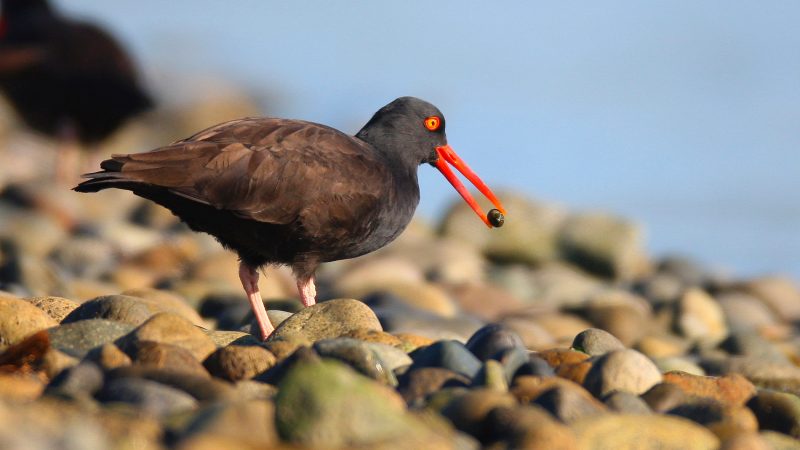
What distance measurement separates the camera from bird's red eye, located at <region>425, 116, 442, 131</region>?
22.5 feet

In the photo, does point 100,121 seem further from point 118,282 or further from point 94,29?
point 118,282

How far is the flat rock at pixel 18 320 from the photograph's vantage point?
14.7 ft

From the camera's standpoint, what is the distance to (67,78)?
47.8ft

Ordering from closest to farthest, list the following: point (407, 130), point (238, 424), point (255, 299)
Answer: point (238, 424) < point (255, 299) < point (407, 130)

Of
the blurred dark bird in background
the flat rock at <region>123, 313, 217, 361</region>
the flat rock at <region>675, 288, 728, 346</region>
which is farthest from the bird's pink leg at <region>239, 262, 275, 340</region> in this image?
the blurred dark bird in background

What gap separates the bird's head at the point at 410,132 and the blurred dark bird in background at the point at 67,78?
28.0 ft

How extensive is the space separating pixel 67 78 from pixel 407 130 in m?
8.90

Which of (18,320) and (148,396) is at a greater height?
(18,320)

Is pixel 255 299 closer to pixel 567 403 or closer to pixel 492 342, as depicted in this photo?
pixel 492 342

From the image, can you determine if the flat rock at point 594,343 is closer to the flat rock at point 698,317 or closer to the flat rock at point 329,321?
the flat rock at point 329,321

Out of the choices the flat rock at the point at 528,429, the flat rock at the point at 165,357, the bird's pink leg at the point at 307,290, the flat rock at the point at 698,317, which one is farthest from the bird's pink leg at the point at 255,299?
the flat rock at the point at 698,317

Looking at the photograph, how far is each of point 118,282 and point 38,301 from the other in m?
4.49

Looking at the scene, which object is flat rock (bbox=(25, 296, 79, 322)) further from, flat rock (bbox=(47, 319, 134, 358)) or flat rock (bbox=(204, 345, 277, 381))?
flat rock (bbox=(204, 345, 277, 381))

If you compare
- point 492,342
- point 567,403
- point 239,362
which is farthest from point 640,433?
point 239,362
